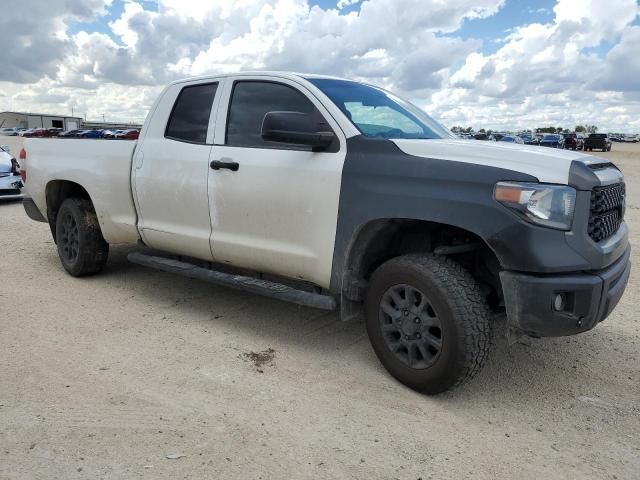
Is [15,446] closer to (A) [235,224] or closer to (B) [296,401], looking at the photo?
(B) [296,401]

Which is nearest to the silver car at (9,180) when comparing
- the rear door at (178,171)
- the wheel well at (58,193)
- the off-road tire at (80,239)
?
the wheel well at (58,193)

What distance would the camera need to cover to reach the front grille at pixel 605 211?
3070mm

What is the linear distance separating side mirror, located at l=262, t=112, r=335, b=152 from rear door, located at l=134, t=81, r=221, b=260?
0.96m

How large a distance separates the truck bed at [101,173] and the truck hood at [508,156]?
2695mm

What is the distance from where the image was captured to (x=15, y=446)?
2.76 metres

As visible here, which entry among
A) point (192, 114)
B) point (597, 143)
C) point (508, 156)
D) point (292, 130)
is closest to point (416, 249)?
→ point (508, 156)

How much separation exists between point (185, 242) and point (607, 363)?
3263mm

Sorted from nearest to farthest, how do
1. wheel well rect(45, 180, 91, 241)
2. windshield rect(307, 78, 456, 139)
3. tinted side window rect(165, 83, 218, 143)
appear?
windshield rect(307, 78, 456, 139), tinted side window rect(165, 83, 218, 143), wheel well rect(45, 180, 91, 241)

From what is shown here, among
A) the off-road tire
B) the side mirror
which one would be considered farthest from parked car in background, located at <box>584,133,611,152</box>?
the side mirror

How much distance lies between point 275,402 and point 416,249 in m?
1.33

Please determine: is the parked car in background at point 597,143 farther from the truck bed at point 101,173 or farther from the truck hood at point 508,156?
the truck hood at point 508,156

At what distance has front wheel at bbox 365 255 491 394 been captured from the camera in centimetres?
315

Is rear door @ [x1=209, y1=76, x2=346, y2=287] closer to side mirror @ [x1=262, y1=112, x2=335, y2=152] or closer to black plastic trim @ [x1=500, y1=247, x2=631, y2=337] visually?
side mirror @ [x1=262, y1=112, x2=335, y2=152]

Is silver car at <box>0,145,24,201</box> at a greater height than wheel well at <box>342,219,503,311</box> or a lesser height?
lesser
